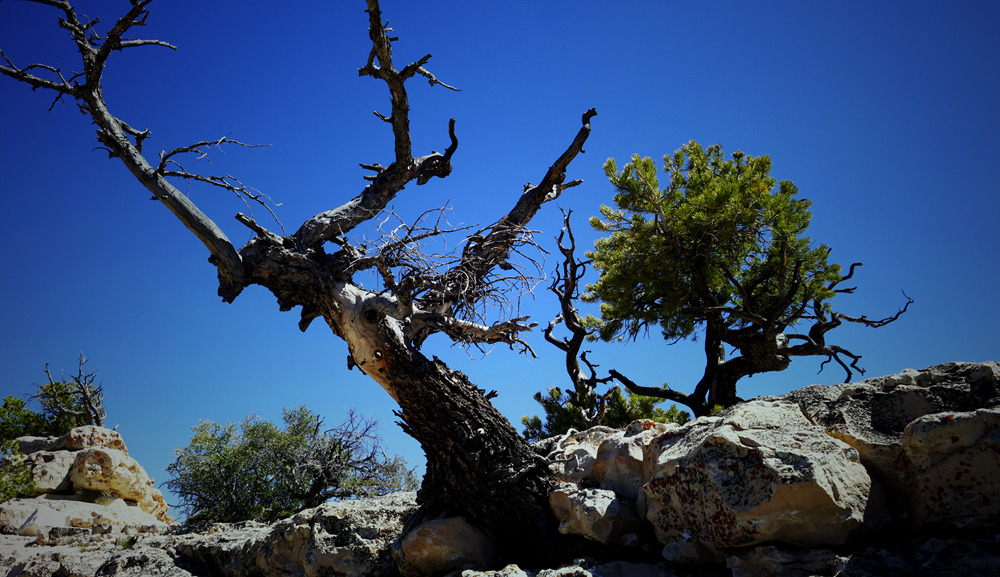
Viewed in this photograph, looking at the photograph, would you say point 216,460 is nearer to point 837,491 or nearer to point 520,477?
point 520,477

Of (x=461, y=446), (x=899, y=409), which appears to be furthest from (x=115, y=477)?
(x=899, y=409)

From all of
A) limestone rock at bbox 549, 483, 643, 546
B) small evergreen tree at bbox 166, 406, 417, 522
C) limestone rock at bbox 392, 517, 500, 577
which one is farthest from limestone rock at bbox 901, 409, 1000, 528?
small evergreen tree at bbox 166, 406, 417, 522

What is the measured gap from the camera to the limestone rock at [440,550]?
506cm

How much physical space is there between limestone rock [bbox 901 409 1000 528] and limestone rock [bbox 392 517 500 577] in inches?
129

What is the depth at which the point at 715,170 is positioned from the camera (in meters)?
11.1

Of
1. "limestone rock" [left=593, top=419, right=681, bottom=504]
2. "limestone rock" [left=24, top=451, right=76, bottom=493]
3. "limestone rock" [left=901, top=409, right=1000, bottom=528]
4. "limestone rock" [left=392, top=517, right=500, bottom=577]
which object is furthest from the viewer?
"limestone rock" [left=24, top=451, right=76, bottom=493]

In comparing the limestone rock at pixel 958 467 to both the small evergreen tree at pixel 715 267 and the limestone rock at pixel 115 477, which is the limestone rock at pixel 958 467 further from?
the limestone rock at pixel 115 477

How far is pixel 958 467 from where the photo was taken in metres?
3.49

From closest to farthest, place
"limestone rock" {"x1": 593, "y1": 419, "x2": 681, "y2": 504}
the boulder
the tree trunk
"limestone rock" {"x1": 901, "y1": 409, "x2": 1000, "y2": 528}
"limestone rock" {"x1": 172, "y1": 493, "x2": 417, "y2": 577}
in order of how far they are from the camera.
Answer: "limestone rock" {"x1": 901, "y1": 409, "x2": 1000, "y2": 528} → the boulder → "limestone rock" {"x1": 593, "y1": 419, "x2": 681, "y2": 504} → the tree trunk → "limestone rock" {"x1": 172, "y1": 493, "x2": 417, "y2": 577}

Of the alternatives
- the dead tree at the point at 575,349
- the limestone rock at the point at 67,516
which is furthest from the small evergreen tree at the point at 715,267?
the limestone rock at the point at 67,516

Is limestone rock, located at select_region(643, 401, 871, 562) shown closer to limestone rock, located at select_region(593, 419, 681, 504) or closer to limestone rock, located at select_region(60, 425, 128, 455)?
limestone rock, located at select_region(593, 419, 681, 504)

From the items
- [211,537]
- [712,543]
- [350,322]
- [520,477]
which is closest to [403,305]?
[350,322]

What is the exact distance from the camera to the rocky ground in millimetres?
3484

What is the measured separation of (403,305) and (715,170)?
7.17 m
